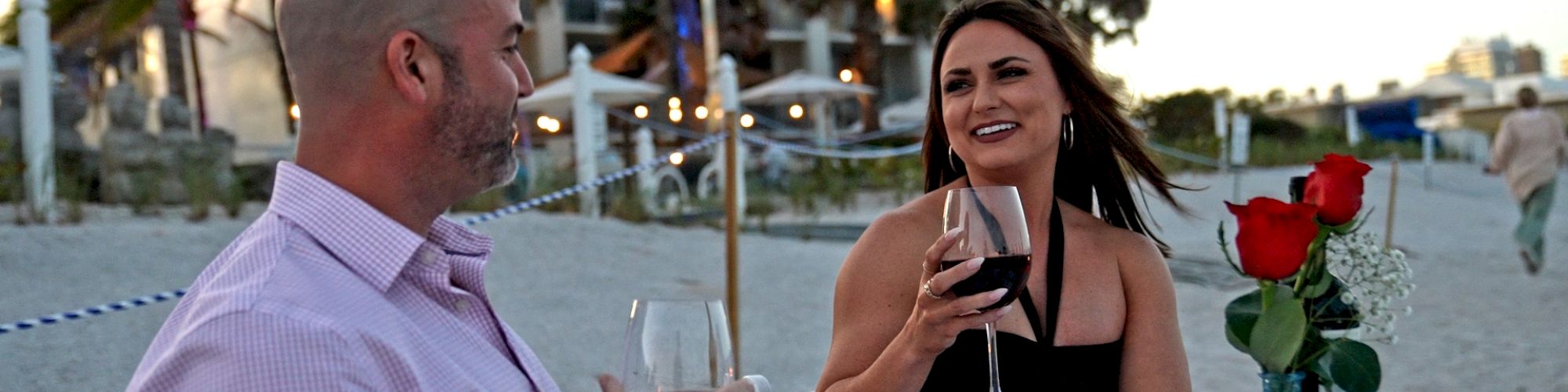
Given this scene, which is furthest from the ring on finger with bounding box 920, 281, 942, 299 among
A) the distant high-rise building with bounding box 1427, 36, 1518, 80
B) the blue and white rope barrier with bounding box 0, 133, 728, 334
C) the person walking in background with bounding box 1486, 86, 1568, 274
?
the distant high-rise building with bounding box 1427, 36, 1518, 80

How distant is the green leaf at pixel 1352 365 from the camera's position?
2121 millimetres

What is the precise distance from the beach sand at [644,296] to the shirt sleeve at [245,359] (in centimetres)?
297

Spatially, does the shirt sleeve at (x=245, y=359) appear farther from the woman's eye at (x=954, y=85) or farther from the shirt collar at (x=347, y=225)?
the woman's eye at (x=954, y=85)

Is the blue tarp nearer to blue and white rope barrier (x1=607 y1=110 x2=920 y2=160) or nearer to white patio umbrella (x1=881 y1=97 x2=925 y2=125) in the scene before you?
white patio umbrella (x1=881 y1=97 x2=925 y2=125)

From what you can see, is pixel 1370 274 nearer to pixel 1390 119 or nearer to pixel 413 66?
pixel 413 66

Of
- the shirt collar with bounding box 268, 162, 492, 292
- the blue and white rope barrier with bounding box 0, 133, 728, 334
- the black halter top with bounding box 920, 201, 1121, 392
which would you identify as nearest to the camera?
the shirt collar with bounding box 268, 162, 492, 292

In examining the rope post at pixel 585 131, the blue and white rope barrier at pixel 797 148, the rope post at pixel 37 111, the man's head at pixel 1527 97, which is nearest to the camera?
the rope post at pixel 37 111

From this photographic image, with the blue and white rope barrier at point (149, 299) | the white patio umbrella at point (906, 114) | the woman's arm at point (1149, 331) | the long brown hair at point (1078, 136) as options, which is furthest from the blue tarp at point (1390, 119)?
the woman's arm at point (1149, 331)

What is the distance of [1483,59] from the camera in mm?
89938

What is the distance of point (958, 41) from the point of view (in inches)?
94.1

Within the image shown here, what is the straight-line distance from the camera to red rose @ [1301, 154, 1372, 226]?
2.07m

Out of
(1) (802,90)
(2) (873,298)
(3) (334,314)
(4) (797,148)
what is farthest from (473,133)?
(1) (802,90)

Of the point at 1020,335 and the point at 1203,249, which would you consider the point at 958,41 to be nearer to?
the point at 1020,335

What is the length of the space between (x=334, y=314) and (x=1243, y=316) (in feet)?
5.22
